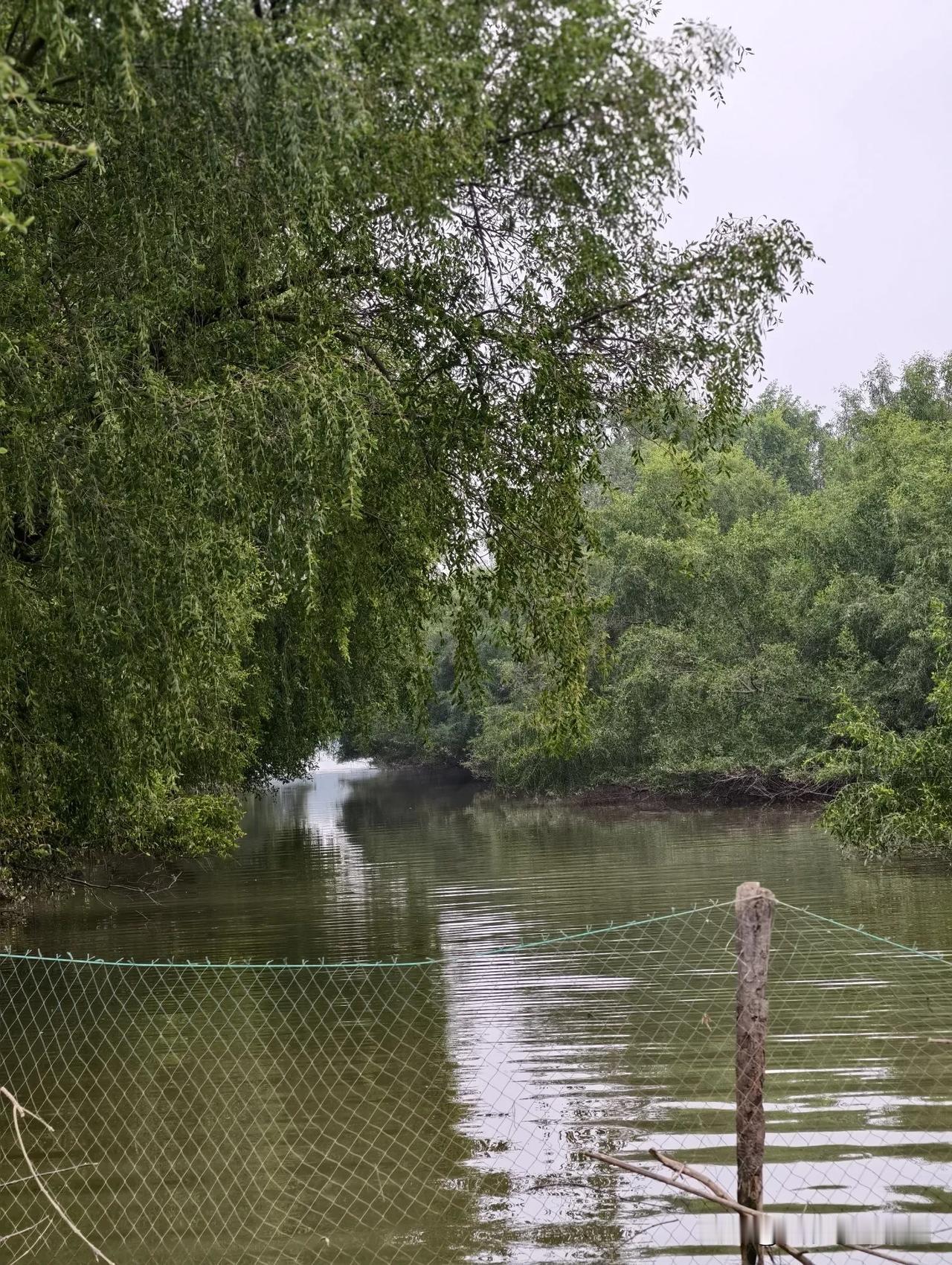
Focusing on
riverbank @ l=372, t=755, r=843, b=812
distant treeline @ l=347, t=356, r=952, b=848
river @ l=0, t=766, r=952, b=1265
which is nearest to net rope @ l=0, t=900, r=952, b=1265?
river @ l=0, t=766, r=952, b=1265

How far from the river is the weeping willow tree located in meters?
2.54

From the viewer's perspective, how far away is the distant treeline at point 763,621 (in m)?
33.1

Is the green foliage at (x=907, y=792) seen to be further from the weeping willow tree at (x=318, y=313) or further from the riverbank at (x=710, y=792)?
the weeping willow tree at (x=318, y=313)

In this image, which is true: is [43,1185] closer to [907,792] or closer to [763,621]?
[907,792]

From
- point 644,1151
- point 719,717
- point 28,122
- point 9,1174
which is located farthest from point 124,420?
point 719,717

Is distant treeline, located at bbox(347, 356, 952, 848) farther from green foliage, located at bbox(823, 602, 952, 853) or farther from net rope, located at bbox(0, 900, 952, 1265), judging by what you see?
net rope, located at bbox(0, 900, 952, 1265)

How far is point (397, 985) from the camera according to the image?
1430 cm

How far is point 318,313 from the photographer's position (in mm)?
8828

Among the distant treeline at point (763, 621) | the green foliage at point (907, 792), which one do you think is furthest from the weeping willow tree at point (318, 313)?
the distant treeline at point (763, 621)

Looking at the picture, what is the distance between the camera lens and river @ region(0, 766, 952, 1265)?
7.23 meters

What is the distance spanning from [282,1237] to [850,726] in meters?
16.4

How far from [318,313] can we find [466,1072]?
5.43m

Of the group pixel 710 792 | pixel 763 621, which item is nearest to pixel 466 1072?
pixel 710 792

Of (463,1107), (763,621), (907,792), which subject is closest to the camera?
(463,1107)
